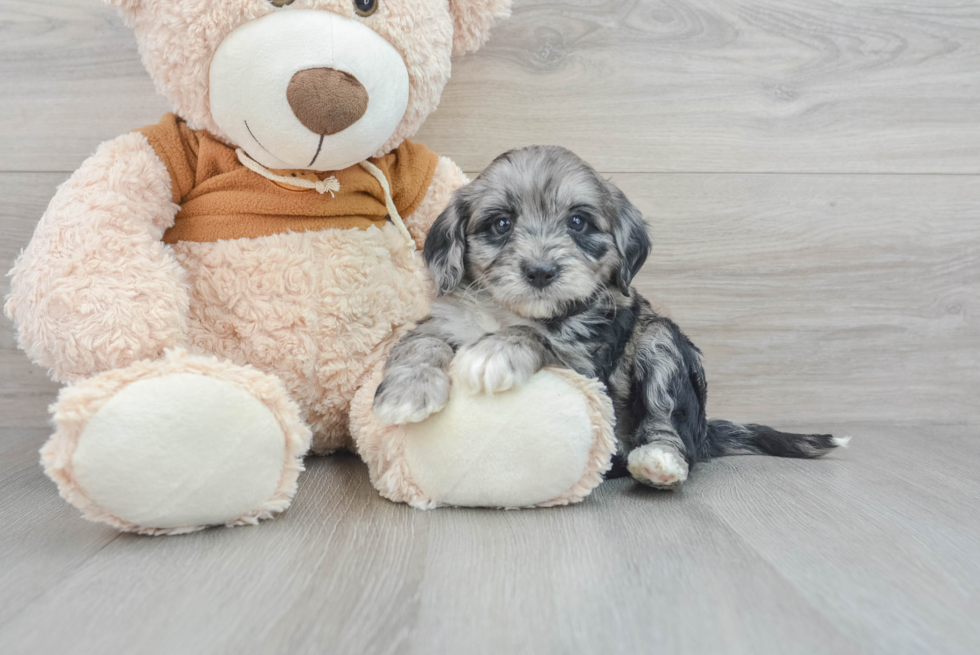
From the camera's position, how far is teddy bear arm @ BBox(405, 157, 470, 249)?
1.93 m

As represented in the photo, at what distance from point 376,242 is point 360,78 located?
1.37 ft

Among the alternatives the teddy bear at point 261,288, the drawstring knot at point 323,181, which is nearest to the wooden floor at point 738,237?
the teddy bear at point 261,288

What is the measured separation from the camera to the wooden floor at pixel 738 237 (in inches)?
54.5

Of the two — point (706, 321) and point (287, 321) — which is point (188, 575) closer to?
point (287, 321)

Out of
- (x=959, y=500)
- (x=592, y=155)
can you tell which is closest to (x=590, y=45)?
(x=592, y=155)

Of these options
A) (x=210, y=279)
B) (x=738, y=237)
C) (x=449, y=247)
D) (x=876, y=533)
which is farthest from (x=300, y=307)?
(x=738, y=237)

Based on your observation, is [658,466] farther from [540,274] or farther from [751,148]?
[751,148]

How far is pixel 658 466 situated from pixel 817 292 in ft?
3.74

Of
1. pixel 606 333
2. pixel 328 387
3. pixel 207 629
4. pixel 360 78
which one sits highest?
pixel 360 78

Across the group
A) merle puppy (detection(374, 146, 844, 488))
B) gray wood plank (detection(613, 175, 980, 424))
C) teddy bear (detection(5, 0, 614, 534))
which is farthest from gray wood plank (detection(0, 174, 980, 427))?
teddy bear (detection(5, 0, 614, 534))

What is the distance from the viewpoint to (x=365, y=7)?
5.07 ft

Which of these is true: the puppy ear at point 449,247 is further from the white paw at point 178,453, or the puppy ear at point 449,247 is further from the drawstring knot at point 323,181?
the white paw at point 178,453

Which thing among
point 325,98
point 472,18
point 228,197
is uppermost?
point 472,18

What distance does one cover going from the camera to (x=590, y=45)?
2.24m
